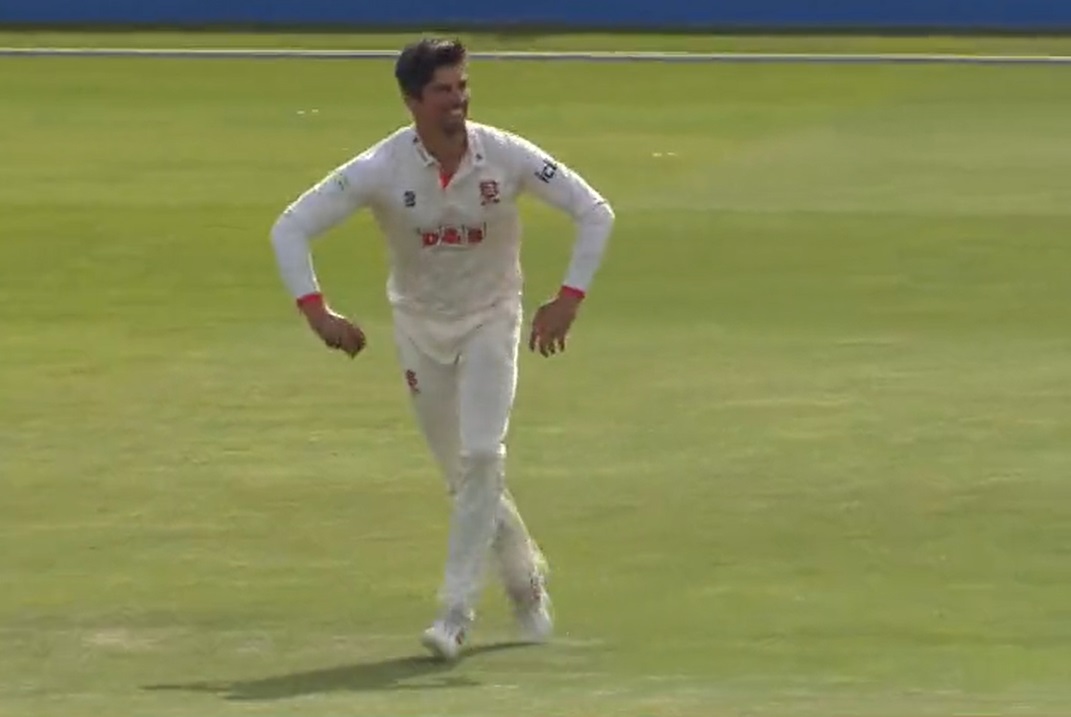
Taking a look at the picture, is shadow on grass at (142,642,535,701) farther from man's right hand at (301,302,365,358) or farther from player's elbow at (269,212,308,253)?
player's elbow at (269,212,308,253)

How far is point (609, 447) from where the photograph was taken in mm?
11891

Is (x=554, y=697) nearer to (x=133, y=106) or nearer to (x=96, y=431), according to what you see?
(x=96, y=431)

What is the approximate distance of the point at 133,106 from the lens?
24.6 m

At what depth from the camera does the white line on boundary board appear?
27.6 metres

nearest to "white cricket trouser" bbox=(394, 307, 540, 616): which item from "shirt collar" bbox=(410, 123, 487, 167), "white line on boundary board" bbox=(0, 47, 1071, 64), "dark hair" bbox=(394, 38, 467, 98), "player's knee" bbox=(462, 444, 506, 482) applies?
"player's knee" bbox=(462, 444, 506, 482)

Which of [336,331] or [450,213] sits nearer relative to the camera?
[336,331]

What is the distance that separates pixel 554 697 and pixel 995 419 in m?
5.04

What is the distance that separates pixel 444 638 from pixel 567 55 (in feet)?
66.9

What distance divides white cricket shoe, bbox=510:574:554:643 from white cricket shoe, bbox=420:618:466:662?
44cm

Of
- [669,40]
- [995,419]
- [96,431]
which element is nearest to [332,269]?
[96,431]

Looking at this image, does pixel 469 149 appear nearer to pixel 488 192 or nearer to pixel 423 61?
pixel 488 192

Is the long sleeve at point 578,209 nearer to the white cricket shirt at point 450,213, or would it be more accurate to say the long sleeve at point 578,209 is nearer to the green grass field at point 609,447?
the white cricket shirt at point 450,213

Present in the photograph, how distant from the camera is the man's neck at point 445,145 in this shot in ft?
27.0

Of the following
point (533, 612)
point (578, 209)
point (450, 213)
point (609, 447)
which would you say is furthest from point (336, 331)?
point (609, 447)
